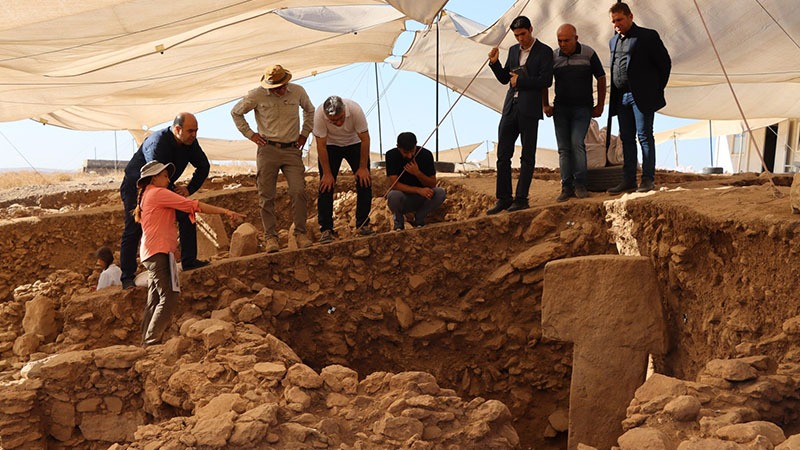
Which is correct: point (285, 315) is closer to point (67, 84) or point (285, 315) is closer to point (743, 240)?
point (743, 240)

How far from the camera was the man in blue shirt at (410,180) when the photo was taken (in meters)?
7.00

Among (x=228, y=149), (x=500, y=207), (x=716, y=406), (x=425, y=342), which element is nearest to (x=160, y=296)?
(x=425, y=342)

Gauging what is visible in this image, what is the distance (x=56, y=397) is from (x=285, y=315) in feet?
6.33

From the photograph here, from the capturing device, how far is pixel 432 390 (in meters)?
4.24

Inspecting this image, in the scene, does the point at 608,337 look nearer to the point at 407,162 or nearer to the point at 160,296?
the point at 407,162

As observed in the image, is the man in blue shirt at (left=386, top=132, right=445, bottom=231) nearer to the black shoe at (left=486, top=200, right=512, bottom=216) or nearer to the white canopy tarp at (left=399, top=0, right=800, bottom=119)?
the black shoe at (left=486, top=200, right=512, bottom=216)

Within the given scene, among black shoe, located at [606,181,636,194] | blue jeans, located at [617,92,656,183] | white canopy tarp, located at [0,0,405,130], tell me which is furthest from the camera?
white canopy tarp, located at [0,0,405,130]

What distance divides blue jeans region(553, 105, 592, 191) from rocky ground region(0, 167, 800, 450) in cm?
34

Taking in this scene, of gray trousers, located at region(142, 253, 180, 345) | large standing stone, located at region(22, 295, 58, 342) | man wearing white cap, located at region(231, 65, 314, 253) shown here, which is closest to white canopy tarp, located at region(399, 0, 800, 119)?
man wearing white cap, located at region(231, 65, 314, 253)

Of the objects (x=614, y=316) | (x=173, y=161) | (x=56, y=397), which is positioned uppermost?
(x=173, y=161)

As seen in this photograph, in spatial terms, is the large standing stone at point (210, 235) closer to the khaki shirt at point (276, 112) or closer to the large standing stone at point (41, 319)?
the large standing stone at point (41, 319)

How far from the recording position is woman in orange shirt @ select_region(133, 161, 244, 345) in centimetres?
563

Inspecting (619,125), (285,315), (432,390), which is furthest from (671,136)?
(432,390)

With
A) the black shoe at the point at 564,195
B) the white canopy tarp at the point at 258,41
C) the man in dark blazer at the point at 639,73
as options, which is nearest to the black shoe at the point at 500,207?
the black shoe at the point at 564,195
